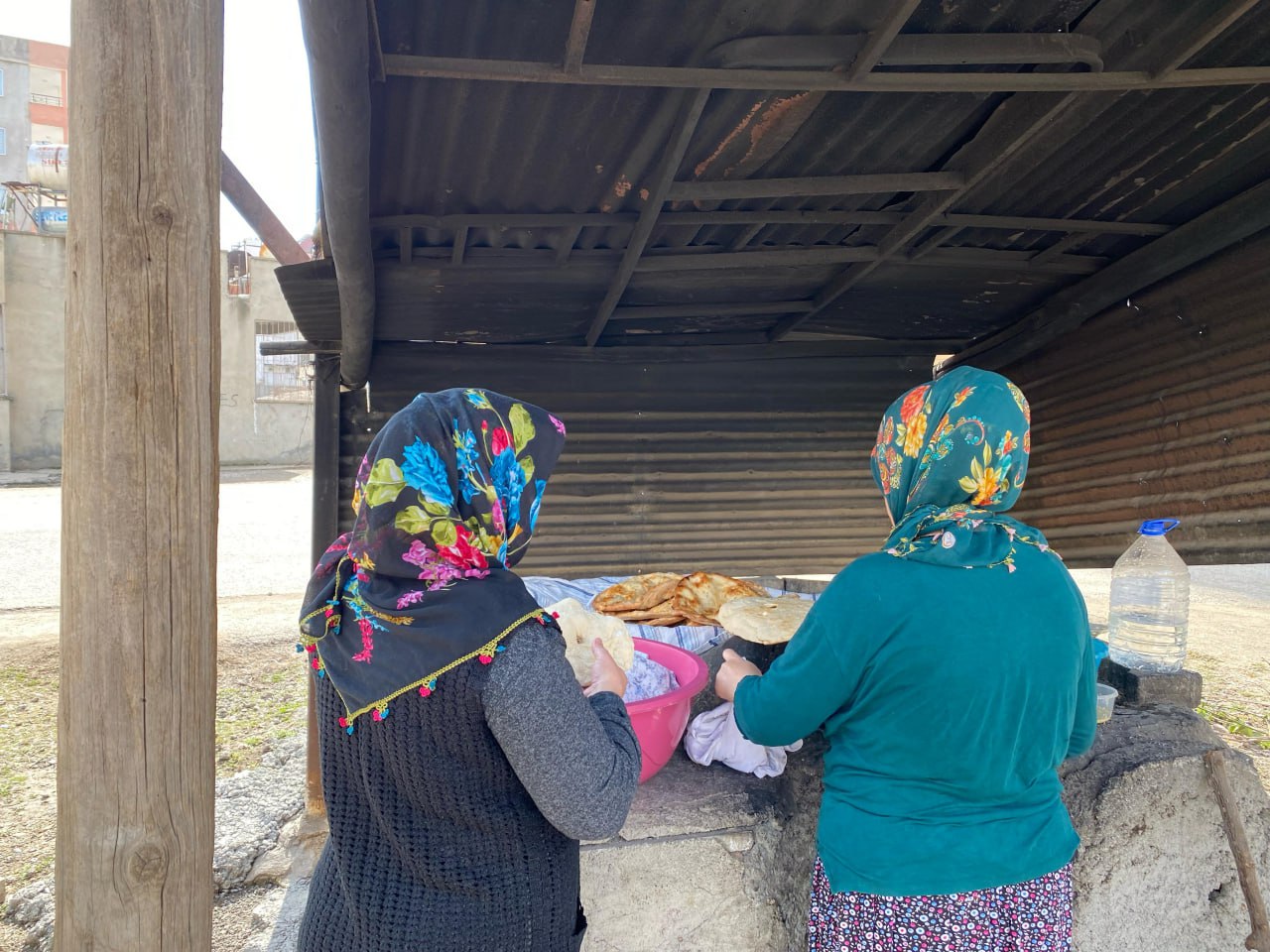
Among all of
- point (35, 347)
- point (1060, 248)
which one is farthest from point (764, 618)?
point (35, 347)

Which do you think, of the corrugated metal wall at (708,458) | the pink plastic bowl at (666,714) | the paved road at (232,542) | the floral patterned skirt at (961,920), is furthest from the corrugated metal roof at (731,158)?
the paved road at (232,542)

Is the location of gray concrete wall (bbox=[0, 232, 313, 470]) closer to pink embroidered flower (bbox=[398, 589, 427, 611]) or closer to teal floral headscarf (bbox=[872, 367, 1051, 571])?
pink embroidered flower (bbox=[398, 589, 427, 611])

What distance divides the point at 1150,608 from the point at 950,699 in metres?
2.03

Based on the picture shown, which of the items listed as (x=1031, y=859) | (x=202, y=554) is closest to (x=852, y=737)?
(x=1031, y=859)

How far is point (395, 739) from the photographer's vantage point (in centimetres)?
130

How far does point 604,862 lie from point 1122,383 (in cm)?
360

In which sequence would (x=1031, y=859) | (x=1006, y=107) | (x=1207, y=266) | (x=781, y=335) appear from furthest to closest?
(x=781, y=335), (x=1207, y=266), (x=1006, y=107), (x=1031, y=859)

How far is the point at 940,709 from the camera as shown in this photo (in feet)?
5.15

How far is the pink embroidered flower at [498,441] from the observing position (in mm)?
1362

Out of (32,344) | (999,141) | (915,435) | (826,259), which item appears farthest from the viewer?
(32,344)

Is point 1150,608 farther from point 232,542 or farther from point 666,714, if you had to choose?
point 232,542

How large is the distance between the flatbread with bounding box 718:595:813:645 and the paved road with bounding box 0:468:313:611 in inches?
284

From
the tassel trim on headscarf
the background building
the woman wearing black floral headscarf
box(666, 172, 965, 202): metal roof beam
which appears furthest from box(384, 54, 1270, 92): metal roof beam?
the background building

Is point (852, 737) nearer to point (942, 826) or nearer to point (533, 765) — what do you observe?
point (942, 826)
